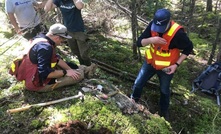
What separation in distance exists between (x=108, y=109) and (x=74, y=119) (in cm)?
61

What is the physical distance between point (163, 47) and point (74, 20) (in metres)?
2.15

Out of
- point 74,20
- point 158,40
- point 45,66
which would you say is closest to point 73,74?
point 45,66

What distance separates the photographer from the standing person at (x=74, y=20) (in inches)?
212

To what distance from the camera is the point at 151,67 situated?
4805 mm

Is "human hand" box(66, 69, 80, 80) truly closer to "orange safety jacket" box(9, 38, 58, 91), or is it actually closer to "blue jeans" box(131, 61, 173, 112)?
"orange safety jacket" box(9, 38, 58, 91)

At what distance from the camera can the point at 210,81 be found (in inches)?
273

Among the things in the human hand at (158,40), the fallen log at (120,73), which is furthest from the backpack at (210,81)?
the human hand at (158,40)

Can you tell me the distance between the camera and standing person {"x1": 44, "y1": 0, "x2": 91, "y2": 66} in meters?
5.39

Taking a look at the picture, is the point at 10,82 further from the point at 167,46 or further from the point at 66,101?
the point at 167,46

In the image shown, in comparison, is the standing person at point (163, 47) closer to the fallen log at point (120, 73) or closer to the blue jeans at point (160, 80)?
the blue jeans at point (160, 80)

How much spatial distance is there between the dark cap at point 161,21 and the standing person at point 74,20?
5.66 ft

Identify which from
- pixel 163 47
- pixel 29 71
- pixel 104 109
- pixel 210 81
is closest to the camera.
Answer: pixel 29 71

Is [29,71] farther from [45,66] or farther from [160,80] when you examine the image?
[160,80]

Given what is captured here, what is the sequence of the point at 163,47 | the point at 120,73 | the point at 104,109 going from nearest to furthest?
the point at 104,109, the point at 163,47, the point at 120,73
